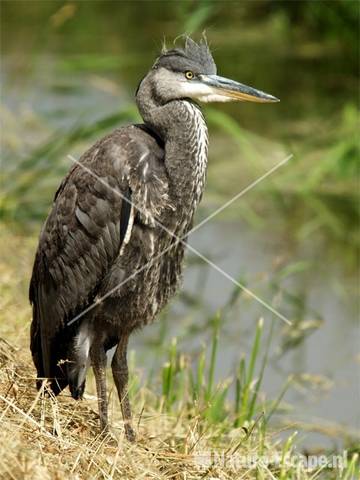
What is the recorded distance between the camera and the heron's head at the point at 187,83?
14.1ft

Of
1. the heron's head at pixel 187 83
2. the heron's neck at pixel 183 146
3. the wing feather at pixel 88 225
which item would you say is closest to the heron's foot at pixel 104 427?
the wing feather at pixel 88 225

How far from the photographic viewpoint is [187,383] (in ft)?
17.7

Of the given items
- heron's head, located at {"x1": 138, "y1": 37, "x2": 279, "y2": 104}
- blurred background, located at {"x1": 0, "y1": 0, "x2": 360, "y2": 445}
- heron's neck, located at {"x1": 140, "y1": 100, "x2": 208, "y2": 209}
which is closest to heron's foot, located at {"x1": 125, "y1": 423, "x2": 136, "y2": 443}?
blurred background, located at {"x1": 0, "y1": 0, "x2": 360, "y2": 445}

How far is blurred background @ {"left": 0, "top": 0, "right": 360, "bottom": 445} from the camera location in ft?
20.8

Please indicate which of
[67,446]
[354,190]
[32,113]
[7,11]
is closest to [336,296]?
[354,190]

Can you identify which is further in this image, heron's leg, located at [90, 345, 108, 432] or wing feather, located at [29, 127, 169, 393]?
heron's leg, located at [90, 345, 108, 432]

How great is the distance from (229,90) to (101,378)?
1.07 metres

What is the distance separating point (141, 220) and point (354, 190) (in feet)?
15.6

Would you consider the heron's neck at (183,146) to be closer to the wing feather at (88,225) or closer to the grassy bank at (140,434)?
the wing feather at (88,225)

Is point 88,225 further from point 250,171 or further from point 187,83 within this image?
point 250,171

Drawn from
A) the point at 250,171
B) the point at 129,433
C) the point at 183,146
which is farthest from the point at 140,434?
the point at 250,171

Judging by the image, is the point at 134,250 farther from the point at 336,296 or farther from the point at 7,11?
the point at 7,11

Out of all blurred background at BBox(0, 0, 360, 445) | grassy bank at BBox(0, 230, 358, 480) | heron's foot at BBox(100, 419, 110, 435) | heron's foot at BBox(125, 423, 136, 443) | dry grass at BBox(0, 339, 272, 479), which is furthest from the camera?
blurred background at BBox(0, 0, 360, 445)

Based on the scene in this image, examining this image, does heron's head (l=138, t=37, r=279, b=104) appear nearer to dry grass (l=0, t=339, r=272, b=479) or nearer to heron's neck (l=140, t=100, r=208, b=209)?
heron's neck (l=140, t=100, r=208, b=209)
